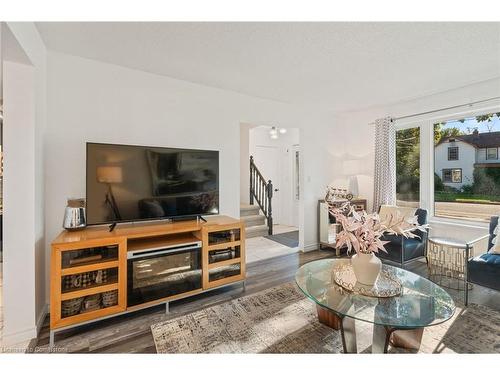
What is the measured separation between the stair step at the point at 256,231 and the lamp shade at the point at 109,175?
124 inches

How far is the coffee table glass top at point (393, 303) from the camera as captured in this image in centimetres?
140

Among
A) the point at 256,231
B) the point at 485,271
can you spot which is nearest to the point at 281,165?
the point at 256,231

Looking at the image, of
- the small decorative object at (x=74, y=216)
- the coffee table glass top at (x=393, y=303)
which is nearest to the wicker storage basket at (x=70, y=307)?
the small decorative object at (x=74, y=216)

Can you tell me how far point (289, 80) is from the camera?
116 inches

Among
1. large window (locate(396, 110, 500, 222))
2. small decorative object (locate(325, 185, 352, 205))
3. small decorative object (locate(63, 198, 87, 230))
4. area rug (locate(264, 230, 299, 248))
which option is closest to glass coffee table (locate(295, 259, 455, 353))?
small decorative object (locate(63, 198, 87, 230))

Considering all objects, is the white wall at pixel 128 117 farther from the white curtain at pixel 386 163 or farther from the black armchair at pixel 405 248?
the black armchair at pixel 405 248

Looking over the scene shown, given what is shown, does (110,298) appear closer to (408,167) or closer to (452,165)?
(408,167)

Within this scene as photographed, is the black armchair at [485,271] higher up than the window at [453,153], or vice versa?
the window at [453,153]

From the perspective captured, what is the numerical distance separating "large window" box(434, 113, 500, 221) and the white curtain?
1.82ft

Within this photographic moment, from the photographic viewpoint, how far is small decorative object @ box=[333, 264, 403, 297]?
1.65m

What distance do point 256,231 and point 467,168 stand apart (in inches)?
143

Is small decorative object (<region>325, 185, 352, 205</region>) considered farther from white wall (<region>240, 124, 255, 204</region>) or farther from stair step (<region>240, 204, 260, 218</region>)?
white wall (<region>240, 124, 255, 204</region>)
